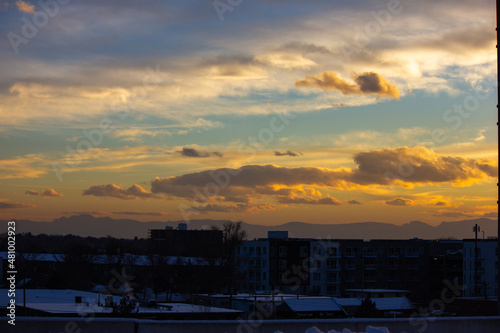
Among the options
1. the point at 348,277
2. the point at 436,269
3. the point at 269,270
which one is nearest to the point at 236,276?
the point at 269,270

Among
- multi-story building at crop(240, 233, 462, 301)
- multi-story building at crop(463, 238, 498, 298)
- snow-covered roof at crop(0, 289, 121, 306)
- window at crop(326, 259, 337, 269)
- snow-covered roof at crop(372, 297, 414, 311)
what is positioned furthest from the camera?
window at crop(326, 259, 337, 269)

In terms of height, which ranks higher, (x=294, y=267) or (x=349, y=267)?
(x=349, y=267)

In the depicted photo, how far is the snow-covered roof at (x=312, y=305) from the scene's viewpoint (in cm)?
4772

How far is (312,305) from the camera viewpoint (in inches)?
1924

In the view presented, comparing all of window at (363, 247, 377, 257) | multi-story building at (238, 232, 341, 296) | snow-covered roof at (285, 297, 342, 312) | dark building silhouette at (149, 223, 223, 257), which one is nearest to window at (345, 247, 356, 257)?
multi-story building at (238, 232, 341, 296)

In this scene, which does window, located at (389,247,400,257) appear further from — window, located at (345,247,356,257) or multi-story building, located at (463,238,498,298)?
multi-story building, located at (463,238,498,298)

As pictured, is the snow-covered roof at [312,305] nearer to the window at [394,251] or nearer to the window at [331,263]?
the window at [331,263]

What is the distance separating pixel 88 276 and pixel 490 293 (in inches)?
2208

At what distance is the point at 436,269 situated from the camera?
91188 mm

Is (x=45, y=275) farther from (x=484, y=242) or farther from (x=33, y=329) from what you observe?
(x=33, y=329)

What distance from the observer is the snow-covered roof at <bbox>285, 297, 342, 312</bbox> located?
4772 cm

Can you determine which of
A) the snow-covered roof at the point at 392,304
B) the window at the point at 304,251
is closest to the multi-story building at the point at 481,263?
the window at the point at 304,251

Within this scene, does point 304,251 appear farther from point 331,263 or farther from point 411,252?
point 411,252

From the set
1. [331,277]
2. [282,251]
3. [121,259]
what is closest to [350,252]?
[331,277]
